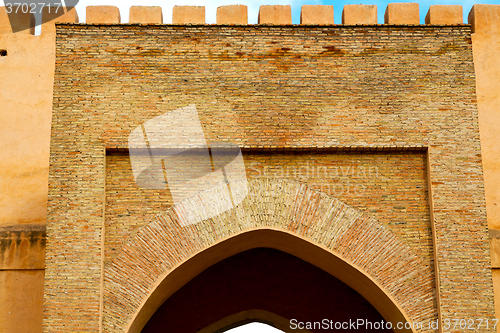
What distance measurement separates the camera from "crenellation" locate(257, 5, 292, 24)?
6586 millimetres

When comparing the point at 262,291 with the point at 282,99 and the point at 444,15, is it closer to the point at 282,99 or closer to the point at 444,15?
the point at 282,99

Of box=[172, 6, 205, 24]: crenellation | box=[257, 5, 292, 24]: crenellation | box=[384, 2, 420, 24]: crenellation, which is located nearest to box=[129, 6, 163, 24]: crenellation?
box=[172, 6, 205, 24]: crenellation

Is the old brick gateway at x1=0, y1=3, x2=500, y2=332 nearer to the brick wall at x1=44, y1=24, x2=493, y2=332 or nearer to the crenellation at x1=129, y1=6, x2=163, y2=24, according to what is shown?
the brick wall at x1=44, y1=24, x2=493, y2=332

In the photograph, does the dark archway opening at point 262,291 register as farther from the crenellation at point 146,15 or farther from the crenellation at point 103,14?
the crenellation at point 103,14

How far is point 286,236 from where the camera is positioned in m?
6.24

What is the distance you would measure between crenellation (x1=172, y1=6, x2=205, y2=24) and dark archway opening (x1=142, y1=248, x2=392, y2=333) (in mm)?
2905

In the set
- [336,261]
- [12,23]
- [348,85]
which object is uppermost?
[12,23]

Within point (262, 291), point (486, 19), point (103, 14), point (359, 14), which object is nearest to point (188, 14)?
point (103, 14)

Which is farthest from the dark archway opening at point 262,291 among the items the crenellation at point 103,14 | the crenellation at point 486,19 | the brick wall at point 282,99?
the crenellation at point 486,19

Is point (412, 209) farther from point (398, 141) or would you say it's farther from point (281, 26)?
point (281, 26)

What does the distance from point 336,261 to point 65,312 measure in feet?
8.82

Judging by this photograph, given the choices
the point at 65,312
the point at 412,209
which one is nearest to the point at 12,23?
the point at 65,312

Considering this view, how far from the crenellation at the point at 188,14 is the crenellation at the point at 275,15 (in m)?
0.64

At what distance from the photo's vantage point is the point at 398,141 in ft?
20.4
